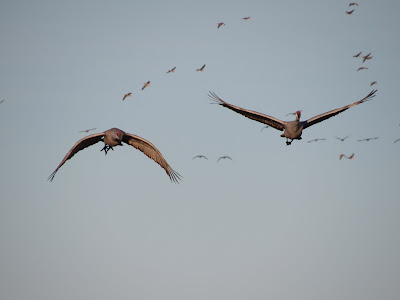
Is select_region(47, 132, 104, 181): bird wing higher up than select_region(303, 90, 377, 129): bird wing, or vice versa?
select_region(303, 90, 377, 129): bird wing

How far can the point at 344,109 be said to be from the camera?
50500mm

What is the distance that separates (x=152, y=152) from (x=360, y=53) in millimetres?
29200

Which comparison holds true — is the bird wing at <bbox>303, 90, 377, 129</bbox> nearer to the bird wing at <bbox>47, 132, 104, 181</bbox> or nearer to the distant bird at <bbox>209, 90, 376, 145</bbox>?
the distant bird at <bbox>209, 90, 376, 145</bbox>

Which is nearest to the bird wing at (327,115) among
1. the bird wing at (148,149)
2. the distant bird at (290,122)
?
the distant bird at (290,122)

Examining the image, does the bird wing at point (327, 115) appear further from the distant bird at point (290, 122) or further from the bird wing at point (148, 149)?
the bird wing at point (148, 149)

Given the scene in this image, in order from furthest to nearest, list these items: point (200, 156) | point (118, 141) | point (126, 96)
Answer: point (200, 156) < point (126, 96) < point (118, 141)

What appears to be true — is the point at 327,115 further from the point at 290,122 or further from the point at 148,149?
the point at 148,149

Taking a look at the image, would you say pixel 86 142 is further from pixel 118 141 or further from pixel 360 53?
pixel 360 53

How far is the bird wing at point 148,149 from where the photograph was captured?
153 ft

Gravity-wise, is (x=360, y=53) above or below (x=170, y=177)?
above

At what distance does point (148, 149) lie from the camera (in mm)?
47938

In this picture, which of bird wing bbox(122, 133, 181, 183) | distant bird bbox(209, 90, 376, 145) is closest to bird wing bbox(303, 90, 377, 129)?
distant bird bbox(209, 90, 376, 145)

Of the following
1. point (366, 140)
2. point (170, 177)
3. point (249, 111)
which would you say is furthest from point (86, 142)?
point (366, 140)

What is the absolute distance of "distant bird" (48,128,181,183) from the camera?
45812 mm
